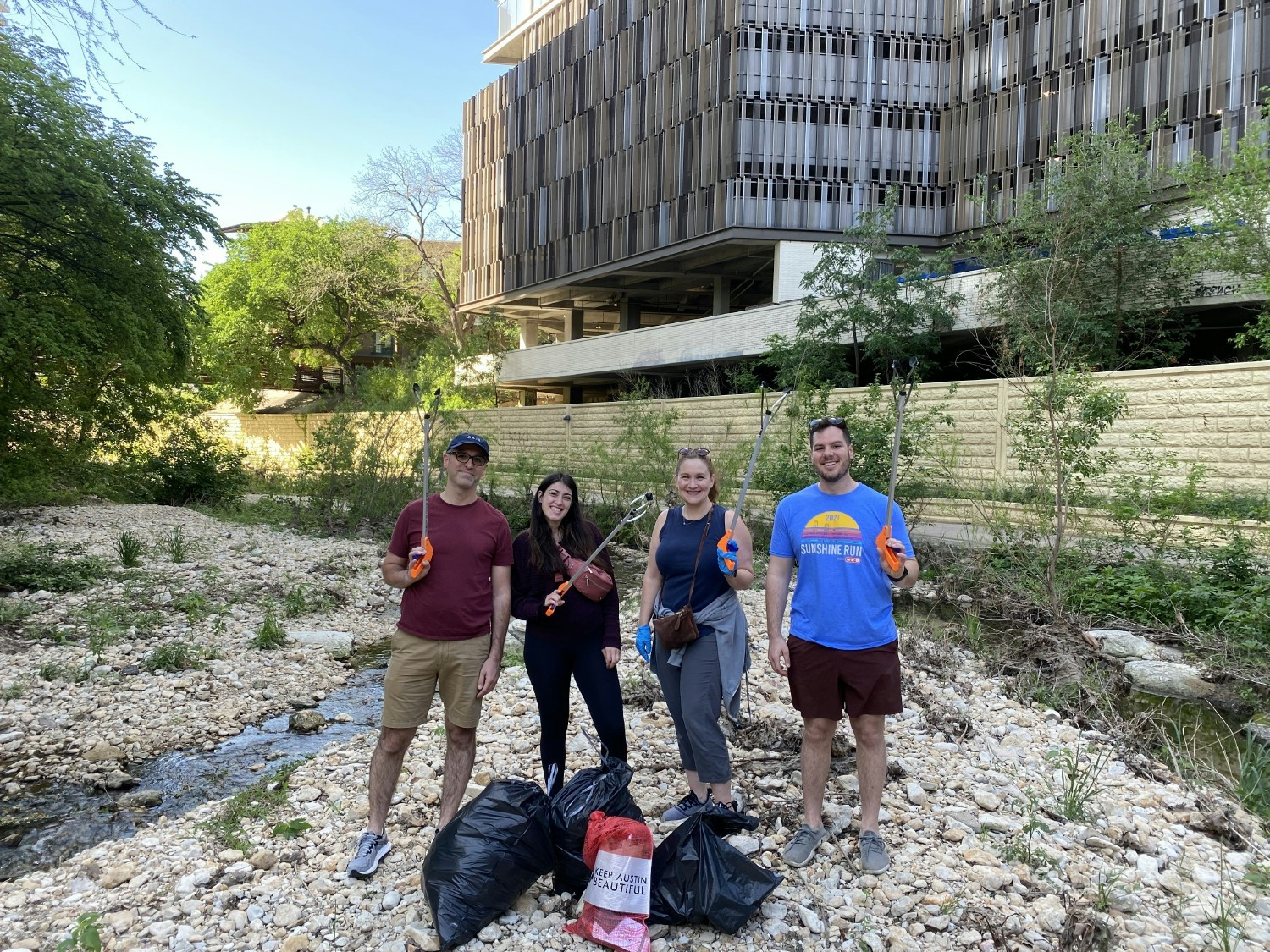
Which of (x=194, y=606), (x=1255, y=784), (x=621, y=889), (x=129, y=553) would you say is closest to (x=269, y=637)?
(x=194, y=606)

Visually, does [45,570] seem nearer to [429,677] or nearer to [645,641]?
[429,677]

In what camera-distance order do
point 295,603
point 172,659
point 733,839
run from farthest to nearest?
point 295,603, point 172,659, point 733,839

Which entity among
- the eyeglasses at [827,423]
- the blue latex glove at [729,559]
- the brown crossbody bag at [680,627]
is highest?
the eyeglasses at [827,423]

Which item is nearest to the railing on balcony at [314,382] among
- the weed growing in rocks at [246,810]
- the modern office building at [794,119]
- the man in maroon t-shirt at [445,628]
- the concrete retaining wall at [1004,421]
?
the modern office building at [794,119]

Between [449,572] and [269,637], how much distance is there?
5.37 metres

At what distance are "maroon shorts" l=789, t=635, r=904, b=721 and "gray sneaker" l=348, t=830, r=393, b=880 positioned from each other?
1.91 m

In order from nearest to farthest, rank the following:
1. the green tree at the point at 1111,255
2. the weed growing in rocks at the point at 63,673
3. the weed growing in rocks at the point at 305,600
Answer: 1. the weed growing in rocks at the point at 63,673
2. the weed growing in rocks at the point at 305,600
3. the green tree at the point at 1111,255

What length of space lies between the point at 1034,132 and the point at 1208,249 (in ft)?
47.6

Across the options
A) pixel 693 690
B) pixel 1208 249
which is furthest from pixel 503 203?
pixel 693 690

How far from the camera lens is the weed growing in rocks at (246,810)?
408 centimetres

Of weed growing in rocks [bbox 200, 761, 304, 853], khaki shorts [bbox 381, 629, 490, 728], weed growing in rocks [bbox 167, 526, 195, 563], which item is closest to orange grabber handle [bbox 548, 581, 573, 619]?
khaki shorts [bbox 381, 629, 490, 728]

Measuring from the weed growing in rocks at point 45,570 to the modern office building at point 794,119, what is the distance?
21.9 meters

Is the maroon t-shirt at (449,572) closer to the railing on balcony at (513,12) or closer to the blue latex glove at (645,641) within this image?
the blue latex glove at (645,641)

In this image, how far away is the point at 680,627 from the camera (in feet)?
12.5
